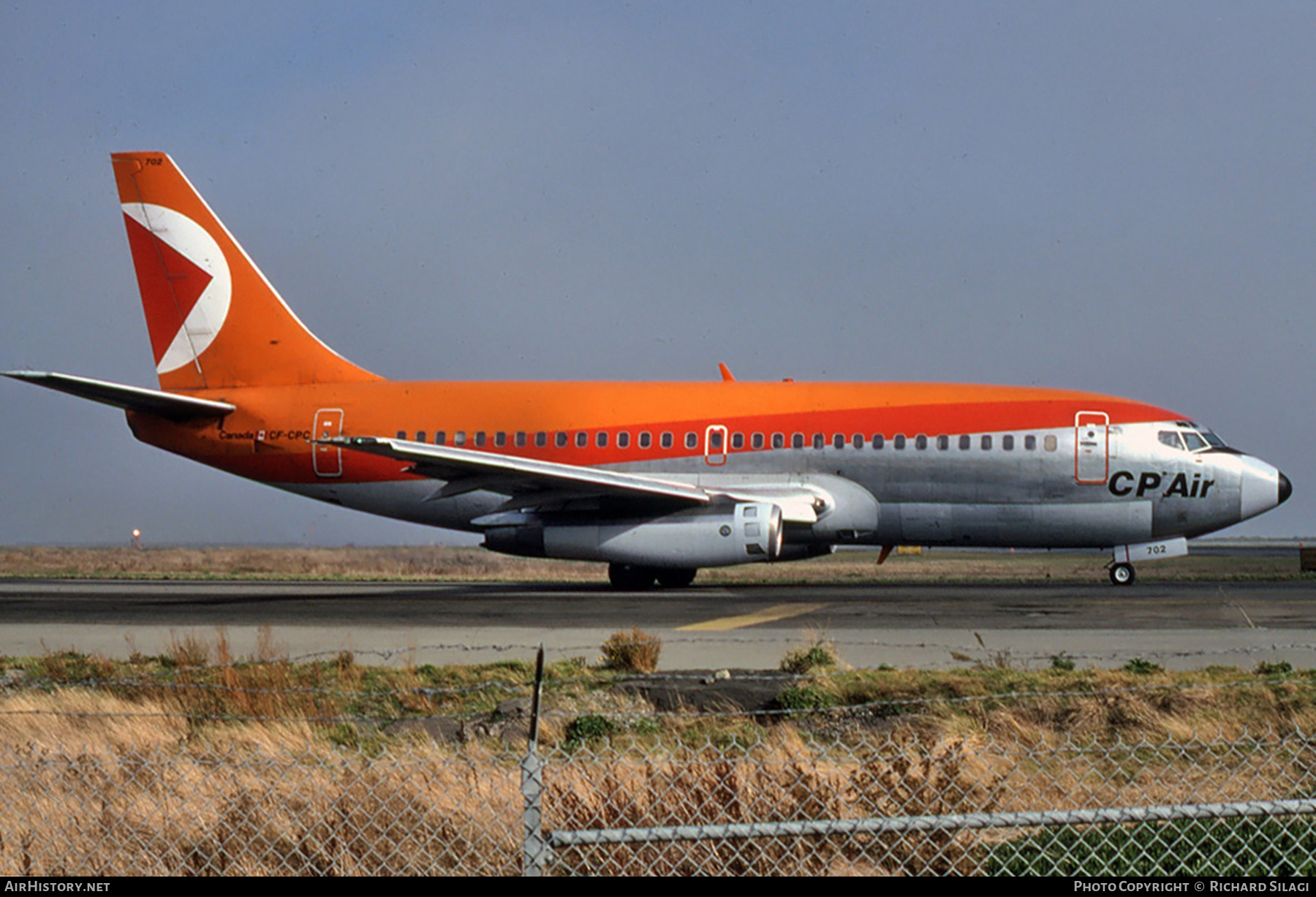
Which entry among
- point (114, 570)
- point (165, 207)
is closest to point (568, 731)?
point (165, 207)

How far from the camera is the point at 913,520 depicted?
87.6 feet

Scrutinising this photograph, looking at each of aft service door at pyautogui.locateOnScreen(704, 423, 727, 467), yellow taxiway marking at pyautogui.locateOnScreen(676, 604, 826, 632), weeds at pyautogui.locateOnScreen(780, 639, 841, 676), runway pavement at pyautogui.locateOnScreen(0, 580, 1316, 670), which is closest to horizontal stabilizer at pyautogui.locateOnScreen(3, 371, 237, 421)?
runway pavement at pyautogui.locateOnScreen(0, 580, 1316, 670)

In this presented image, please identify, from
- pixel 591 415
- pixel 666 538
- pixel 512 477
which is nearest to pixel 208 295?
pixel 591 415

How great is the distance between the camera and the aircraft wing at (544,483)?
24.0 m

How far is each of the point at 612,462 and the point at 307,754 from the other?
19888 millimetres

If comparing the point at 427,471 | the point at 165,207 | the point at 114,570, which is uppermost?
the point at 165,207

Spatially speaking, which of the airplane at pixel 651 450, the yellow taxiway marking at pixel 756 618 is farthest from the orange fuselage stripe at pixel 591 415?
the yellow taxiway marking at pixel 756 618

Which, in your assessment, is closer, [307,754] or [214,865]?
[214,865]

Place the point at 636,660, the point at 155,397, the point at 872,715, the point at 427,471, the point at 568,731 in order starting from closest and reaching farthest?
the point at 568,731, the point at 872,715, the point at 636,660, the point at 427,471, the point at 155,397

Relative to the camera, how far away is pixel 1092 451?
26094 millimetres

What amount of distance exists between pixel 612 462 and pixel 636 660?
15.1 m
